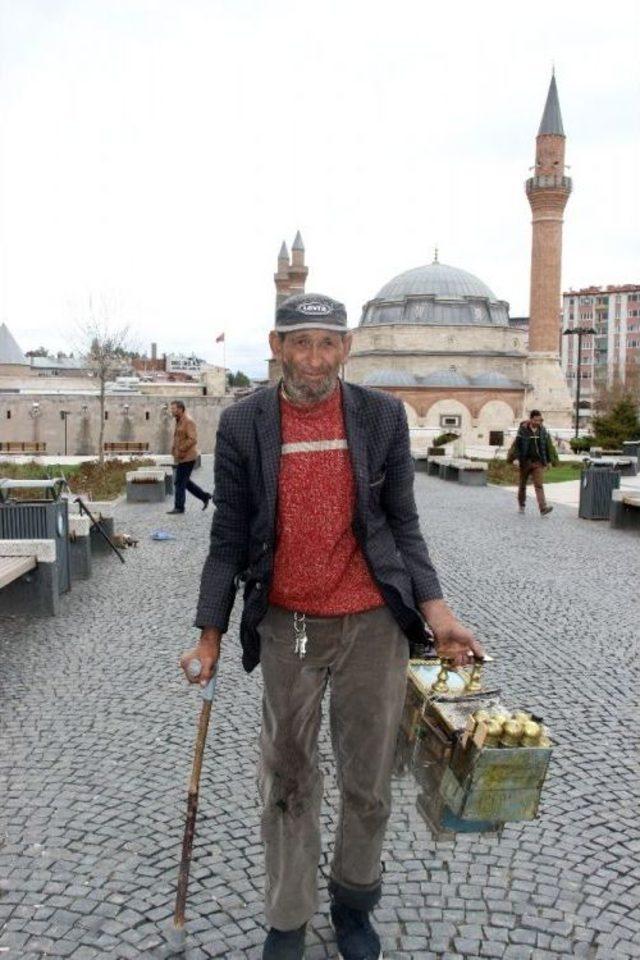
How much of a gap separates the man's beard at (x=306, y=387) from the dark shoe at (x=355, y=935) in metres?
1.64

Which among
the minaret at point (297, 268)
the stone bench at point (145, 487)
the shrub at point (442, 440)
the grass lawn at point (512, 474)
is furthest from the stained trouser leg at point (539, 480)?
the minaret at point (297, 268)

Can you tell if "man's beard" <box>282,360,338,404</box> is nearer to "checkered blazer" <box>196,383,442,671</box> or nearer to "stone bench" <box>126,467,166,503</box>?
"checkered blazer" <box>196,383,442,671</box>

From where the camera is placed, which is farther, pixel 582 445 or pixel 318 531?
pixel 582 445

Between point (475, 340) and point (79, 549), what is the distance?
49.6 metres

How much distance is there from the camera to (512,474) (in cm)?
2256

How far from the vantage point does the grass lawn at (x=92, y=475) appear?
17.4 m

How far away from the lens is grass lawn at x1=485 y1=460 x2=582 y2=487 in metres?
21.6

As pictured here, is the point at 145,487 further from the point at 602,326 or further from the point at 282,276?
the point at 602,326

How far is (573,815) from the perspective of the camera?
368 centimetres

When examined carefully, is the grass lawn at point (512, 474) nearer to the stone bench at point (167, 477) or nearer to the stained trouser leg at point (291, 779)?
the stone bench at point (167, 477)

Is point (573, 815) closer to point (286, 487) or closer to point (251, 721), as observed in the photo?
point (251, 721)

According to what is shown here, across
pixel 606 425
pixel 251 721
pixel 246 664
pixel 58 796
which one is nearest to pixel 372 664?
pixel 246 664

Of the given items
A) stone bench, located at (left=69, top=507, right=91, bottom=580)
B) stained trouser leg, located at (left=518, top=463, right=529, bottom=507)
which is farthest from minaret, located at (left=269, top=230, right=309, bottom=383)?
stone bench, located at (left=69, top=507, right=91, bottom=580)

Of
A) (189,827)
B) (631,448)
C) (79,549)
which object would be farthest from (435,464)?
(189,827)
